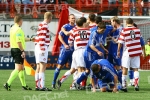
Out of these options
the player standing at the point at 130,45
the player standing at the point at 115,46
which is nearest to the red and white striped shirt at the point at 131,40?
the player standing at the point at 130,45

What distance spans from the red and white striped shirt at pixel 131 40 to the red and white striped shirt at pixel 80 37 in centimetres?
95

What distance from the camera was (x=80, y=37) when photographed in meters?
17.0

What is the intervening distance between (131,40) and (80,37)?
1430mm

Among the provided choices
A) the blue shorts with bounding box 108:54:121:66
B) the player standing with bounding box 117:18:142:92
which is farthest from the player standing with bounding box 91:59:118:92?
the blue shorts with bounding box 108:54:121:66

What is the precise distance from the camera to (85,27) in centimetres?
1697

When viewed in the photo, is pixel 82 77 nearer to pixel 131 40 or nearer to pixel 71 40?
pixel 71 40

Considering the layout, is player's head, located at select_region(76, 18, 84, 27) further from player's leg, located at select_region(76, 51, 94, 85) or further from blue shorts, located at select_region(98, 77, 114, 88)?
blue shorts, located at select_region(98, 77, 114, 88)

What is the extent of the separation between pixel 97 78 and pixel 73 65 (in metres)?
1.74

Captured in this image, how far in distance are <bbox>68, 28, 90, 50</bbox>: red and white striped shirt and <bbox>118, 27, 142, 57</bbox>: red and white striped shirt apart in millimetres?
950

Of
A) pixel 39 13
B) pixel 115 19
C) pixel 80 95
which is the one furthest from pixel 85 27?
pixel 39 13

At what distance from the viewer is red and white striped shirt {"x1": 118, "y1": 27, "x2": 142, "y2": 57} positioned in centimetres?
1708

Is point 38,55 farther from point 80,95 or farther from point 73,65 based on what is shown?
point 80,95

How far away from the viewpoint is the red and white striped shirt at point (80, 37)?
16938 mm

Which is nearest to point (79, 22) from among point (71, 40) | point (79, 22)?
point (79, 22)
